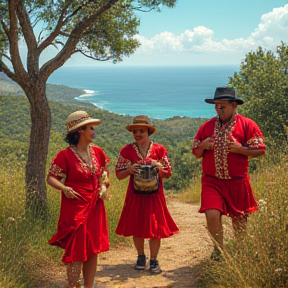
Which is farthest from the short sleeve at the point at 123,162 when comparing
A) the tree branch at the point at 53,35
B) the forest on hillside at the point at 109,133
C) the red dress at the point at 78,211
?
the forest on hillside at the point at 109,133

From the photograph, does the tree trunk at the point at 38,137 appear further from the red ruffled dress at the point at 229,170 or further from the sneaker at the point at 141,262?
the red ruffled dress at the point at 229,170

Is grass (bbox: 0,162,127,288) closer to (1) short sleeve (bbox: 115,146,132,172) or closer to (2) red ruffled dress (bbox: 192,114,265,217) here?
(1) short sleeve (bbox: 115,146,132,172)

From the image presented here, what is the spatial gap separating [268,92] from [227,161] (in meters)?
12.1

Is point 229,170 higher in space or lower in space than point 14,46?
lower

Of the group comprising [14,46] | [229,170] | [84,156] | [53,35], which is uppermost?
[53,35]

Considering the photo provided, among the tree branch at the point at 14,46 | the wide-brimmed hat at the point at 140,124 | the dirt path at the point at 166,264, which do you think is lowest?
the dirt path at the point at 166,264

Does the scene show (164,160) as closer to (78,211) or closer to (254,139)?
(254,139)

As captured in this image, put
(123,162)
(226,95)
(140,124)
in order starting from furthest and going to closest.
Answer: (123,162) < (140,124) < (226,95)

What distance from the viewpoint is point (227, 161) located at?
561 cm

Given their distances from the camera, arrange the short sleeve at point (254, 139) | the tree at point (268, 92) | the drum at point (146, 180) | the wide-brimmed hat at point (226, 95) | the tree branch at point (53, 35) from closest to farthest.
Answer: the short sleeve at point (254, 139) < the wide-brimmed hat at point (226, 95) < the drum at point (146, 180) < the tree branch at point (53, 35) < the tree at point (268, 92)

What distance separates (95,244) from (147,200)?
115cm

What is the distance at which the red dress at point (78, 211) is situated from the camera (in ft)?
16.1

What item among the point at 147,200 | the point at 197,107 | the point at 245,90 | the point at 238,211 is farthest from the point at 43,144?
the point at 197,107

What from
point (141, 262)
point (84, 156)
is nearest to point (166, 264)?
point (141, 262)
